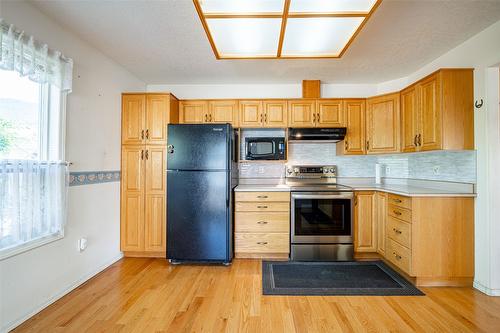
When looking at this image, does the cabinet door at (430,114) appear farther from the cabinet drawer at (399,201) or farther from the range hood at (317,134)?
the range hood at (317,134)

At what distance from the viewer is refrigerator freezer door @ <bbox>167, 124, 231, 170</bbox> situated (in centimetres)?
275

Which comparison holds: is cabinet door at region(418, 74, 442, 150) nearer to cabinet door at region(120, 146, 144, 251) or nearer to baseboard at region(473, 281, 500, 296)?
baseboard at region(473, 281, 500, 296)

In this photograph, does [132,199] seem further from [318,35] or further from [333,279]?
[318,35]

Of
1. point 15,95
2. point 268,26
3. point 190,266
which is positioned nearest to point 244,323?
point 190,266

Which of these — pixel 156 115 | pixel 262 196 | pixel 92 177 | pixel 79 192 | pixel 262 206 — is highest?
pixel 156 115

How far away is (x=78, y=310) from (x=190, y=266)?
1101 mm

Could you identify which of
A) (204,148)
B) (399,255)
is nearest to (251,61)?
(204,148)

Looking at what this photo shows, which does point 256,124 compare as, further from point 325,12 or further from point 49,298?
point 49,298

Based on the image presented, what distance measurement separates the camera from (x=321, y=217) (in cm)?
293

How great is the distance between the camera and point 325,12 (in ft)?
5.20

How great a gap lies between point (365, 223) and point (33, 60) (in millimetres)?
3611

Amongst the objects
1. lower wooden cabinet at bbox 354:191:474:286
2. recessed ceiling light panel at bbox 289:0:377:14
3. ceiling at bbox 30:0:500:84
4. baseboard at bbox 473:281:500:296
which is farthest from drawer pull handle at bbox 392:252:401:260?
recessed ceiling light panel at bbox 289:0:377:14

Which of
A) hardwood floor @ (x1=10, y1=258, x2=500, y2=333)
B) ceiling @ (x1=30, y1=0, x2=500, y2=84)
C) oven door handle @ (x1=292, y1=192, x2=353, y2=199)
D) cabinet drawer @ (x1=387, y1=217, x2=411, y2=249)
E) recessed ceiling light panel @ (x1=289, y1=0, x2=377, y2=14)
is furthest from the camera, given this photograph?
oven door handle @ (x1=292, y1=192, x2=353, y2=199)

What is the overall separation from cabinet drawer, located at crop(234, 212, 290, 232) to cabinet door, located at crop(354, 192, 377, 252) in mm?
886
